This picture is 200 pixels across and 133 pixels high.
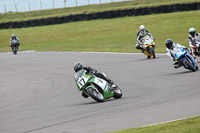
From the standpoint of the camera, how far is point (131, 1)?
58.3 metres

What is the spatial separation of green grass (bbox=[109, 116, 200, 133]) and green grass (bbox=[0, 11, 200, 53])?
2244 cm

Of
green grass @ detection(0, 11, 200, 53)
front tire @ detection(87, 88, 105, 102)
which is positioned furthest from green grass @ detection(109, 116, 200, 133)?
green grass @ detection(0, 11, 200, 53)

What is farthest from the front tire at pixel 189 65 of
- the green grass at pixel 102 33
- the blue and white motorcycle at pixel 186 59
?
the green grass at pixel 102 33

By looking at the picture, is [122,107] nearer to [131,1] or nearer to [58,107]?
[58,107]

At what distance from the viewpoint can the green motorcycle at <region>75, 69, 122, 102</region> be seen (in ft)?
40.2

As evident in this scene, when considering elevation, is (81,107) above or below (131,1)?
above

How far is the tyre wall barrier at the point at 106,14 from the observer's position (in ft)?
140

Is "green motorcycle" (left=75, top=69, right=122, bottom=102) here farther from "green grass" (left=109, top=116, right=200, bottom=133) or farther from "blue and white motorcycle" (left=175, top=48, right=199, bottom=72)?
"blue and white motorcycle" (left=175, top=48, right=199, bottom=72)

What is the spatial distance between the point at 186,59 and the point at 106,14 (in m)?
32.8

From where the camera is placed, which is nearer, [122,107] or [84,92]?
[122,107]

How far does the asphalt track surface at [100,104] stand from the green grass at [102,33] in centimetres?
1034

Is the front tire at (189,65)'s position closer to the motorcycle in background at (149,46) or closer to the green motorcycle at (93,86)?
the green motorcycle at (93,86)

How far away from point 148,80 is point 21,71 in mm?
9735

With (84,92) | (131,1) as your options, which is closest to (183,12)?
(131,1)
